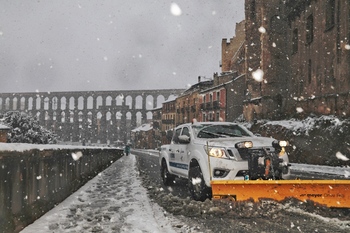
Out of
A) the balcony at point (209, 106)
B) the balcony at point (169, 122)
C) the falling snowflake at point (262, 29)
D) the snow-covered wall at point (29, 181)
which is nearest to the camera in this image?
the snow-covered wall at point (29, 181)

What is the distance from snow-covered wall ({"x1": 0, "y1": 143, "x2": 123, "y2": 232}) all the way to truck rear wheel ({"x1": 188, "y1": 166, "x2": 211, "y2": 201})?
2623mm

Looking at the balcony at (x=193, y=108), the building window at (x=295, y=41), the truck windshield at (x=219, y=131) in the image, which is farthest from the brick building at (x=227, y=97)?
the truck windshield at (x=219, y=131)

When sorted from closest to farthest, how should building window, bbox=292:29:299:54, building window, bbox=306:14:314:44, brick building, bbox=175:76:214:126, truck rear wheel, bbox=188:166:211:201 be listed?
truck rear wheel, bbox=188:166:211:201 < building window, bbox=306:14:314:44 < building window, bbox=292:29:299:54 < brick building, bbox=175:76:214:126

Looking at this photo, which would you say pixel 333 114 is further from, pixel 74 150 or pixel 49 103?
pixel 49 103

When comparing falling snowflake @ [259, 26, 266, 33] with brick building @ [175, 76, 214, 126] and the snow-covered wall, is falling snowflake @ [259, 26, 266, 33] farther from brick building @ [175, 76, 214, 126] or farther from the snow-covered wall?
the snow-covered wall

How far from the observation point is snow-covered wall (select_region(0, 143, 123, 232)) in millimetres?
4324

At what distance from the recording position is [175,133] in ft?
32.2

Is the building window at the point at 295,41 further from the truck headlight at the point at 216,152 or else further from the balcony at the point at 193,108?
the truck headlight at the point at 216,152

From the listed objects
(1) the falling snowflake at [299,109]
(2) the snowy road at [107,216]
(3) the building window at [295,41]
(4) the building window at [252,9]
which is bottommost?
(2) the snowy road at [107,216]

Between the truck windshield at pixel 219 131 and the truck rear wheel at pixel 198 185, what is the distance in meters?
0.99

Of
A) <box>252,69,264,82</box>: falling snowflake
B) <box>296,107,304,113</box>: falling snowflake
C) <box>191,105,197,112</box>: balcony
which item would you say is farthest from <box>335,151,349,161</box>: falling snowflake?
<box>191,105,197,112</box>: balcony

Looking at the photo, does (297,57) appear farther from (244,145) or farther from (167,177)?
(244,145)

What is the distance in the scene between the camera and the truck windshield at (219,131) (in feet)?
27.0

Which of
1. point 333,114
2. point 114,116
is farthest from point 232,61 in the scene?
point 114,116
